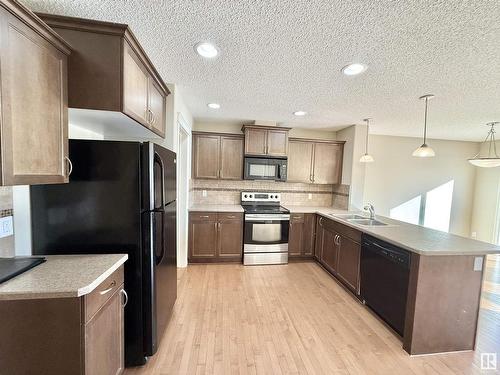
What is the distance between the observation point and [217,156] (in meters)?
3.83

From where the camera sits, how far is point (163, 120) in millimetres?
2330

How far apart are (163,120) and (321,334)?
8.65ft

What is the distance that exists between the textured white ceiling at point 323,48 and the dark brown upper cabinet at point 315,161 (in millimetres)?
1251

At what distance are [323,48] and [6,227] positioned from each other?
2.43 m

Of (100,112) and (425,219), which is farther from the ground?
(100,112)

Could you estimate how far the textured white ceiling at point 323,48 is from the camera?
1.26 metres

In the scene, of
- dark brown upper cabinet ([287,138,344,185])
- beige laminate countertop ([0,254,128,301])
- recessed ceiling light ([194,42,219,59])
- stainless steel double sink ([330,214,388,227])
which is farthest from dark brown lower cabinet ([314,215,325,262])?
beige laminate countertop ([0,254,128,301])

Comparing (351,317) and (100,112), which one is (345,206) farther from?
(100,112)

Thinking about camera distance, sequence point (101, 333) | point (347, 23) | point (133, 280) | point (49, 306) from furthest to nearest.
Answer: point (133, 280), point (347, 23), point (101, 333), point (49, 306)

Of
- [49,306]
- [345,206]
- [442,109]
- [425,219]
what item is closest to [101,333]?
[49,306]

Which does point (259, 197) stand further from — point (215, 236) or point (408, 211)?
point (408, 211)

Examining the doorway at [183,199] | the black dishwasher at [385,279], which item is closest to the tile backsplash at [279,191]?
the doorway at [183,199]

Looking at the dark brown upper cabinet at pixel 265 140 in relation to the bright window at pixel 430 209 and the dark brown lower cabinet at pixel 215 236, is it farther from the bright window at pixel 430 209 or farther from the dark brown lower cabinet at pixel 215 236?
the bright window at pixel 430 209
